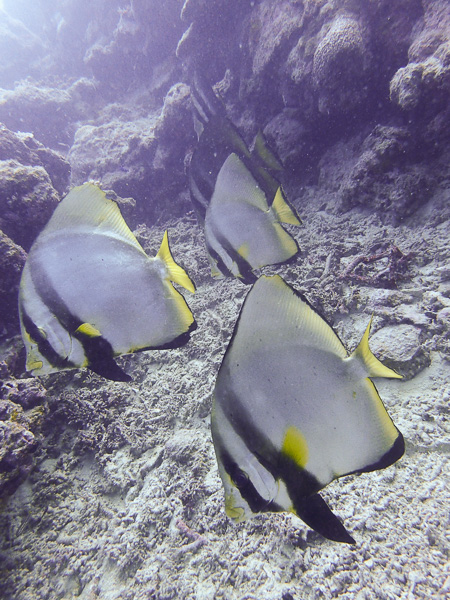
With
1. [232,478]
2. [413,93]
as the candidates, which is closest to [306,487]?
[232,478]

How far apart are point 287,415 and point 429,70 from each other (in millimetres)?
4941

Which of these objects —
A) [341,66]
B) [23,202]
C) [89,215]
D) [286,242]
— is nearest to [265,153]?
[286,242]

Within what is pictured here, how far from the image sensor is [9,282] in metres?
3.68

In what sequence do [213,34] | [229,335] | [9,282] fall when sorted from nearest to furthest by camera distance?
[229,335] → [9,282] → [213,34]

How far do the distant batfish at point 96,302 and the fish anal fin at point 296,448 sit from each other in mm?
722

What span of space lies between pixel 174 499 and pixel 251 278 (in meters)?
1.85

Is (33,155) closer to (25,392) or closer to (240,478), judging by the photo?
(25,392)

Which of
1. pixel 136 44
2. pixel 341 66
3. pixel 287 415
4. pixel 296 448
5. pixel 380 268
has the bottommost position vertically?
pixel 380 268

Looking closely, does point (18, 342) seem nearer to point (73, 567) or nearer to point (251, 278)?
point (73, 567)

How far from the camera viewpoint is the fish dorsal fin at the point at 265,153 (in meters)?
3.27

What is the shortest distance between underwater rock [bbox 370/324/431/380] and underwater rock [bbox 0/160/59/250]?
181 inches

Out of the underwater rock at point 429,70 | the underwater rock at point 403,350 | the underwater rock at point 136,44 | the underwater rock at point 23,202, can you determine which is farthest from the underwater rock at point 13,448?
the underwater rock at point 136,44

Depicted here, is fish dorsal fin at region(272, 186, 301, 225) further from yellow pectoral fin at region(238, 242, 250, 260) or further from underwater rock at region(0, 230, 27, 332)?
underwater rock at region(0, 230, 27, 332)

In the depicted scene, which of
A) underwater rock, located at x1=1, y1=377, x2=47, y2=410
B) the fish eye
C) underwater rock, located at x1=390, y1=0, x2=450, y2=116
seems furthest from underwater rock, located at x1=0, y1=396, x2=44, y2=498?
underwater rock, located at x1=390, y1=0, x2=450, y2=116
